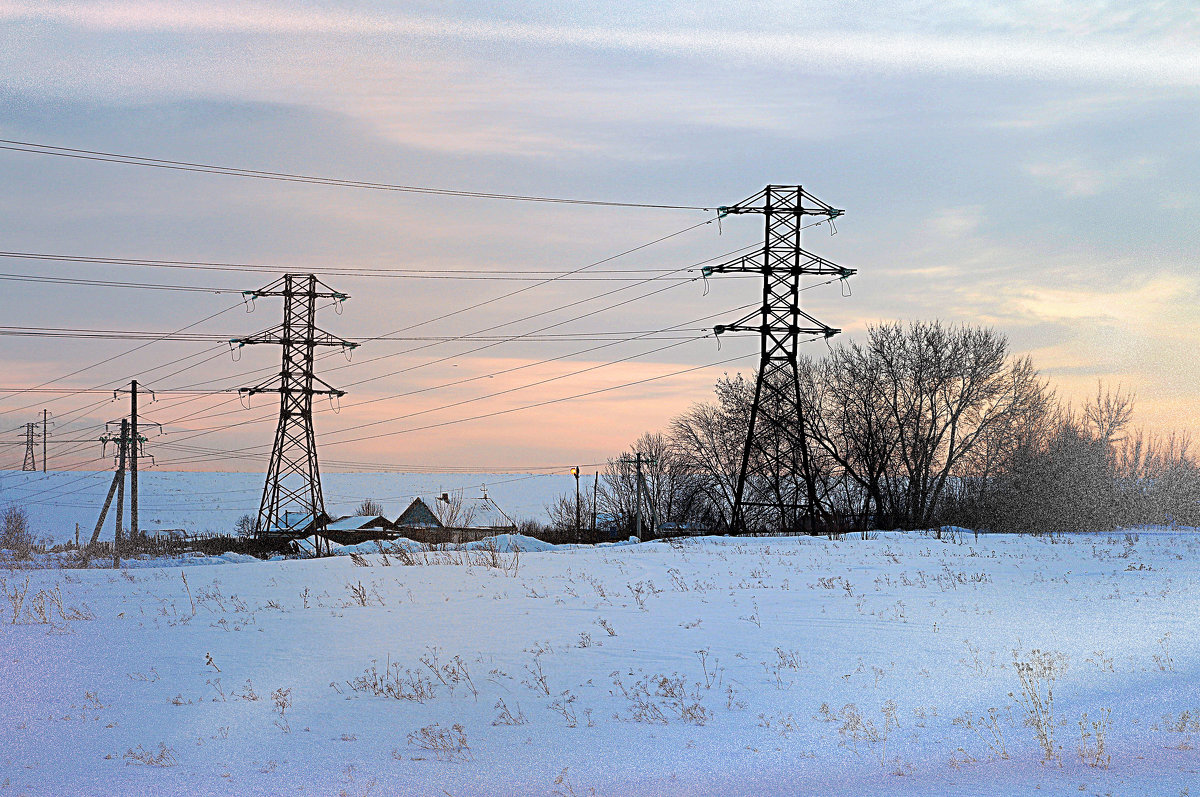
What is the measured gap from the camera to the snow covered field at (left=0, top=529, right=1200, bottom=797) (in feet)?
26.2

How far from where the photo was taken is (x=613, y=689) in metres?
Answer: 10.4

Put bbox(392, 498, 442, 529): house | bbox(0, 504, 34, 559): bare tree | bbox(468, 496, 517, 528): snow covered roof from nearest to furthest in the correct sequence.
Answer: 1. bbox(0, 504, 34, 559): bare tree
2. bbox(392, 498, 442, 529): house
3. bbox(468, 496, 517, 528): snow covered roof

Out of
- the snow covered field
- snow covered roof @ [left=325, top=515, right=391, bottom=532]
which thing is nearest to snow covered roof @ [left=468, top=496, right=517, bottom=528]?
snow covered roof @ [left=325, top=515, right=391, bottom=532]

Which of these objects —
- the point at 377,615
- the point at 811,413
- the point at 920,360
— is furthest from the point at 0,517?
the point at 377,615

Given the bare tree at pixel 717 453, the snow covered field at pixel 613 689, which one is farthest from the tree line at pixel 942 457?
the snow covered field at pixel 613 689

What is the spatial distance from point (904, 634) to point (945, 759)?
16.3 feet

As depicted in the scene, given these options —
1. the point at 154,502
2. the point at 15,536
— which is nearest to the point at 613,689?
the point at 15,536

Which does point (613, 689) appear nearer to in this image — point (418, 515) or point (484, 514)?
point (484, 514)

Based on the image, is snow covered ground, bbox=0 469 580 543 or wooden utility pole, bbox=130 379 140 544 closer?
wooden utility pole, bbox=130 379 140 544

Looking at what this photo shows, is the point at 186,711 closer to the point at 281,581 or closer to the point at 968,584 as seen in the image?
the point at 281,581

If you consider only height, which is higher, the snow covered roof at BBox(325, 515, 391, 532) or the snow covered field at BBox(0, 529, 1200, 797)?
the snow covered field at BBox(0, 529, 1200, 797)

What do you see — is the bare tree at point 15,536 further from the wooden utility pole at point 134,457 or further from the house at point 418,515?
the house at point 418,515

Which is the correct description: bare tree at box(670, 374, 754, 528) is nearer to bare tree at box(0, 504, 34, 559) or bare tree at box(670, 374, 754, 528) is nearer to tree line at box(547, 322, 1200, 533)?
tree line at box(547, 322, 1200, 533)

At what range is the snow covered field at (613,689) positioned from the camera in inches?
315
